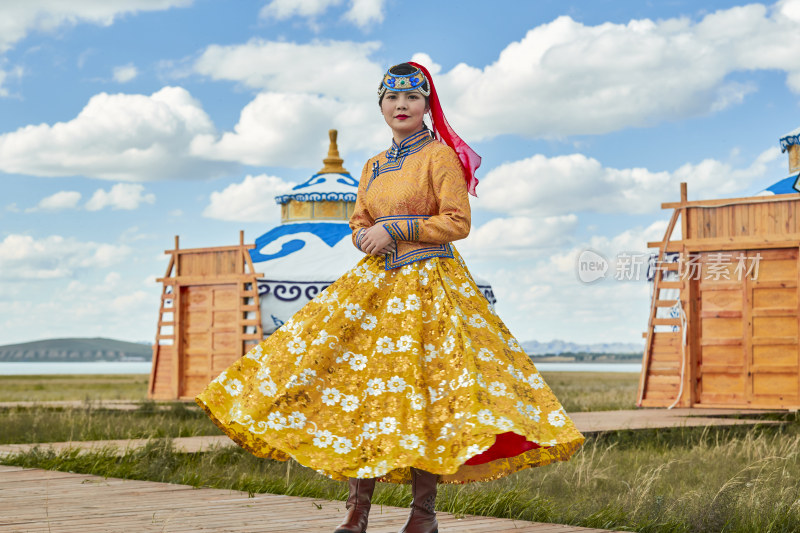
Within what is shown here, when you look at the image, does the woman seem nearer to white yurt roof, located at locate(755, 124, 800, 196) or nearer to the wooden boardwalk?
the wooden boardwalk

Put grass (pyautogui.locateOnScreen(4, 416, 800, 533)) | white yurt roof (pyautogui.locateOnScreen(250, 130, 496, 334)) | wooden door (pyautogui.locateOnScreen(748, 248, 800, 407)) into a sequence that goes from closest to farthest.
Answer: grass (pyautogui.locateOnScreen(4, 416, 800, 533)) → wooden door (pyautogui.locateOnScreen(748, 248, 800, 407)) → white yurt roof (pyautogui.locateOnScreen(250, 130, 496, 334))

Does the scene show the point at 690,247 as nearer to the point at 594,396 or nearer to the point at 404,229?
the point at 594,396

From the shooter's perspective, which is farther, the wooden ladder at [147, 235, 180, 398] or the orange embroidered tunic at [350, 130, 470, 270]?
the wooden ladder at [147, 235, 180, 398]

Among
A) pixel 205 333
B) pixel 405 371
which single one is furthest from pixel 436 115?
pixel 205 333

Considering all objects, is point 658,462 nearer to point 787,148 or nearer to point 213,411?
point 213,411

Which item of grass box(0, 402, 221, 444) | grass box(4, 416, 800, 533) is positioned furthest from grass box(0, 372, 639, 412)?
grass box(4, 416, 800, 533)

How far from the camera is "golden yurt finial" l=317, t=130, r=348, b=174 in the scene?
17.8 m

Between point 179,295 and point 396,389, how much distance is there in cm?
1157

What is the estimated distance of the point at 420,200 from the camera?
322 cm

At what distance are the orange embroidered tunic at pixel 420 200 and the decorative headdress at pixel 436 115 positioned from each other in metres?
0.09

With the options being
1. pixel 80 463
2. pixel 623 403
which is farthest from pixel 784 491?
pixel 623 403

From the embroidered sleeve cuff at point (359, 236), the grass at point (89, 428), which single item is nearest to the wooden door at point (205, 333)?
the grass at point (89, 428)

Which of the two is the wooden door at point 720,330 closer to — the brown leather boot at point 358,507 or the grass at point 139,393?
the grass at point 139,393

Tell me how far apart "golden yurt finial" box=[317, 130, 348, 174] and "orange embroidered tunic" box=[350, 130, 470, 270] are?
14557mm
